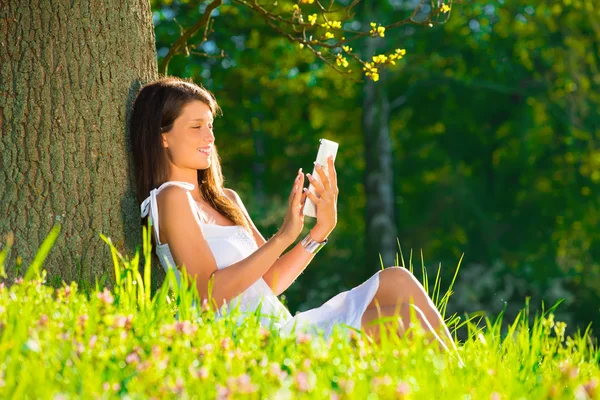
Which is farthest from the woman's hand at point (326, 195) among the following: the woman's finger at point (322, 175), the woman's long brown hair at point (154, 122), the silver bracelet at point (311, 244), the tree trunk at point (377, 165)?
the tree trunk at point (377, 165)

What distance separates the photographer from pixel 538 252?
52.2 ft

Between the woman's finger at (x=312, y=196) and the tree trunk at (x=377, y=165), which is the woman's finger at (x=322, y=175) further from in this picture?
the tree trunk at (x=377, y=165)

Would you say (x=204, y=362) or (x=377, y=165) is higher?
(x=204, y=362)

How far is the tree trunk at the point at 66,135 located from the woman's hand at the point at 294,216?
0.78 meters

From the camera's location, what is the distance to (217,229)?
4.00 metres

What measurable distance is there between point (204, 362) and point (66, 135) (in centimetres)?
166

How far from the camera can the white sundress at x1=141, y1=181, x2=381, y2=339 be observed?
11.6 ft

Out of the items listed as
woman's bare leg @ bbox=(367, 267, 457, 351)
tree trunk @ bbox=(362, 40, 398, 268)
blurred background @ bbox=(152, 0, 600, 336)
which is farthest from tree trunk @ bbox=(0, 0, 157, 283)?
tree trunk @ bbox=(362, 40, 398, 268)

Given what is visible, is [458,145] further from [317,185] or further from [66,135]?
[66,135]

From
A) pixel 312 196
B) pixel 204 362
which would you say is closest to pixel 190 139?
pixel 312 196

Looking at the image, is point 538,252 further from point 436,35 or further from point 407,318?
point 407,318

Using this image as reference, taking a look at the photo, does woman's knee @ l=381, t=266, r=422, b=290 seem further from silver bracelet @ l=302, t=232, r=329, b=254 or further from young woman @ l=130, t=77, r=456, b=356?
silver bracelet @ l=302, t=232, r=329, b=254

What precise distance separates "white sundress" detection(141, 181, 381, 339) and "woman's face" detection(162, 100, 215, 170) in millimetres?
116

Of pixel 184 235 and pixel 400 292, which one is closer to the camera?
pixel 400 292
